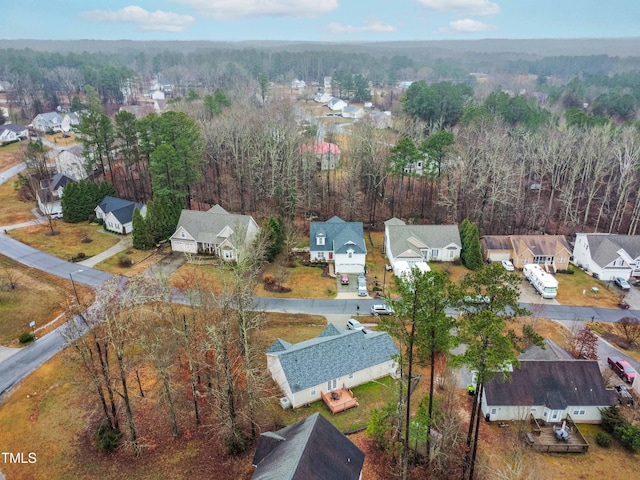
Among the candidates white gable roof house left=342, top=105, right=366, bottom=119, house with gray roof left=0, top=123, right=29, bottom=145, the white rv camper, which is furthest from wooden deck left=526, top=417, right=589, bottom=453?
house with gray roof left=0, top=123, right=29, bottom=145

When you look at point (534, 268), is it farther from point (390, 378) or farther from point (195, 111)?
point (195, 111)

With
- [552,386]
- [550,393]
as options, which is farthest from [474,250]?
[550,393]

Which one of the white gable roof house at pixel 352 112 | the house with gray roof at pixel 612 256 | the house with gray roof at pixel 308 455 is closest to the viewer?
the house with gray roof at pixel 308 455

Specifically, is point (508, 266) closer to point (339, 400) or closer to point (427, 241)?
point (427, 241)

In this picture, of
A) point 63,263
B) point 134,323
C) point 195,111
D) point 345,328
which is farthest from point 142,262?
point 195,111

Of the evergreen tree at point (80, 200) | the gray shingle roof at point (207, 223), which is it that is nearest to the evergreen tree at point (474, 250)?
the gray shingle roof at point (207, 223)

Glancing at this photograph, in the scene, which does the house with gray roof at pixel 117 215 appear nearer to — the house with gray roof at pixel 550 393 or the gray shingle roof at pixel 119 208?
the gray shingle roof at pixel 119 208
